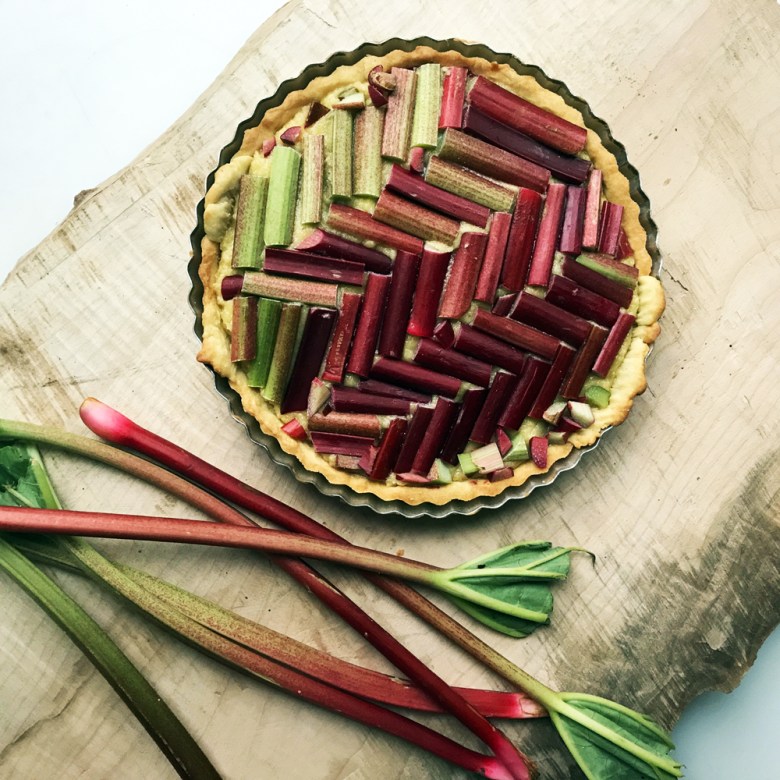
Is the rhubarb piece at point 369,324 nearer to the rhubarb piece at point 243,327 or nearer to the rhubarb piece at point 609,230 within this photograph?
the rhubarb piece at point 243,327

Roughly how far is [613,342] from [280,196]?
3.89ft

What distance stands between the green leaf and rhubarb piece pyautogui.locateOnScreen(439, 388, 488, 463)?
0.92 m

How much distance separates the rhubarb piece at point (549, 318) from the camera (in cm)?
272

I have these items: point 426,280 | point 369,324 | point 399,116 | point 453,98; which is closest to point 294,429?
point 369,324

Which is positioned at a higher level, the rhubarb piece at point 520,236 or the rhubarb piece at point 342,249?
the rhubarb piece at point 342,249

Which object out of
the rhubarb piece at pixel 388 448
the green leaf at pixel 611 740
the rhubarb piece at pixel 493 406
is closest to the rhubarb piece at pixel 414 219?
the rhubarb piece at pixel 493 406

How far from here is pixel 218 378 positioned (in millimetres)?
2752

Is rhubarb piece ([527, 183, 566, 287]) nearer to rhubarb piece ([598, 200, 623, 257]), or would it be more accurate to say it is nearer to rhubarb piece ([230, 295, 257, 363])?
rhubarb piece ([598, 200, 623, 257])

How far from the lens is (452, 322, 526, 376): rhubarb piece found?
2719 millimetres

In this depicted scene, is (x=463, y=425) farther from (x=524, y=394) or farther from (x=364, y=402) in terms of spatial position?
(x=364, y=402)

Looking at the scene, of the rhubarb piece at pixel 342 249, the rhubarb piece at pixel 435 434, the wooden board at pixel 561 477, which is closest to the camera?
the rhubarb piece at pixel 342 249

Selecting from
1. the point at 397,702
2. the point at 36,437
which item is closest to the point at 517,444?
the point at 397,702

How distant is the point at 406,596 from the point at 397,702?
0.36 meters

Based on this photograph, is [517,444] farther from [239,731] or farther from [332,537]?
[239,731]
